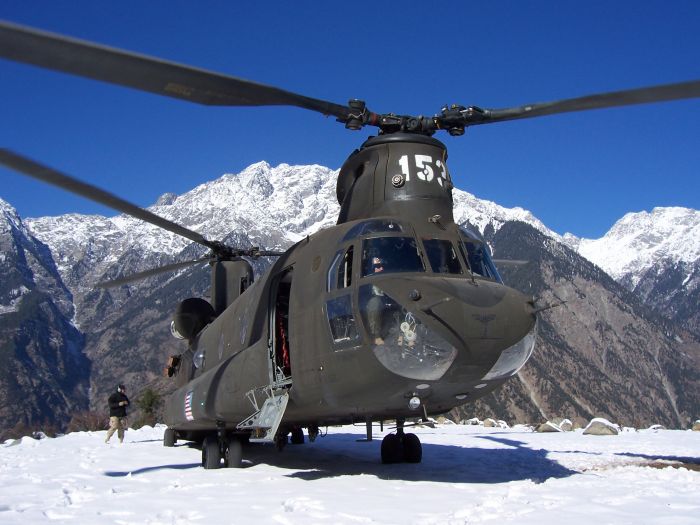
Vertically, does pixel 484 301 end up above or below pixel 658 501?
above

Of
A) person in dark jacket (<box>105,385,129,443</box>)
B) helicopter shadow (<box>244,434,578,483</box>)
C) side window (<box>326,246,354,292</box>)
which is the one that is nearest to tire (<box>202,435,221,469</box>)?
helicopter shadow (<box>244,434,578,483</box>)

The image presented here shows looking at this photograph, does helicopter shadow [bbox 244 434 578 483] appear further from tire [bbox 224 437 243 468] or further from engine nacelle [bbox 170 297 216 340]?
engine nacelle [bbox 170 297 216 340]

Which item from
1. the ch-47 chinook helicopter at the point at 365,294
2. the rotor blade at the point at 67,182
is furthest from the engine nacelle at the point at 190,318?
the ch-47 chinook helicopter at the point at 365,294

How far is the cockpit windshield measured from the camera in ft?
33.1

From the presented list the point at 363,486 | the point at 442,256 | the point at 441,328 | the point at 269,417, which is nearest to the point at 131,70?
the point at 441,328

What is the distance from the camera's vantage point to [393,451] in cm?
1234

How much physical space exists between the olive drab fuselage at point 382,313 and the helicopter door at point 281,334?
18mm

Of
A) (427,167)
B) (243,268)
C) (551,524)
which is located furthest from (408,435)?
(243,268)

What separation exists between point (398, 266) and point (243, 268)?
10367 mm

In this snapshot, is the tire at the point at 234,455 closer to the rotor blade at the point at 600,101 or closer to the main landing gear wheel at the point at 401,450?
the main landing gear wheel at the point at 401,450

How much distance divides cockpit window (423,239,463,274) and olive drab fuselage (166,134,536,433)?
0.07 ft

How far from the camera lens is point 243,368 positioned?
11.7 metres

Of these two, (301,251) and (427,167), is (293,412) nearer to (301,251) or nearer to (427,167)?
(301,251)

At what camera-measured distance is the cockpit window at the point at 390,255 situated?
9523 mm
